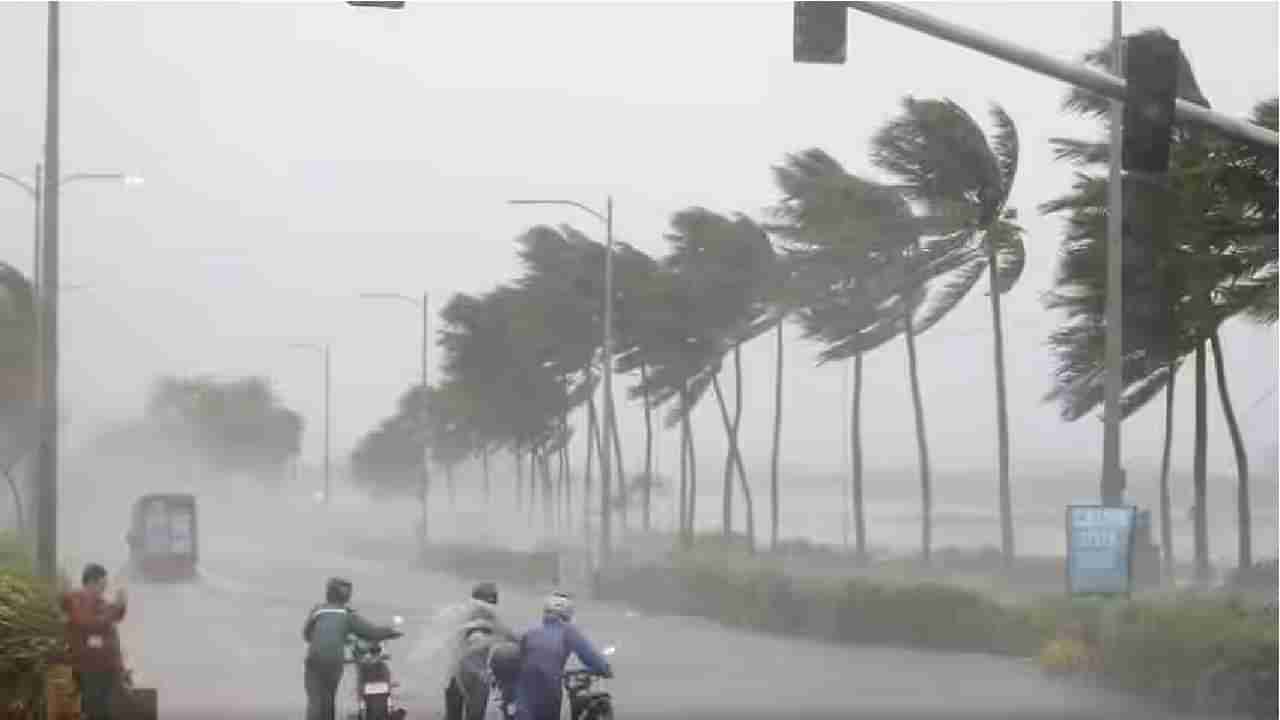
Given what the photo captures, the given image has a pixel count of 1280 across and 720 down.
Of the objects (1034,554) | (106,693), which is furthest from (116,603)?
(1034,554)

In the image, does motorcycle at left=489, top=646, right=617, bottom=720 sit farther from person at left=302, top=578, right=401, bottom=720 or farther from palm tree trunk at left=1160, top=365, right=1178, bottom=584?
palm tree trunk at left=1160, top=365, right=1178, bottom=584

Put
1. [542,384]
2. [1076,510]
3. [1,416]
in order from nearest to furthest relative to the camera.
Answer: [1076,510], [1,416], [542,384]

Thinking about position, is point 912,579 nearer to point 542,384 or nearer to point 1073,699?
point 1073,699

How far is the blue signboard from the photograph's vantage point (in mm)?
23797

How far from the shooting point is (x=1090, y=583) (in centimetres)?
2400

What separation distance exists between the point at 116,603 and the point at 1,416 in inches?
1120

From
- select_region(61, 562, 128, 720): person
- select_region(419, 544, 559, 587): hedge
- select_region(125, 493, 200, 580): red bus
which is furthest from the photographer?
select_region(125, 493, 200, 580): red bus

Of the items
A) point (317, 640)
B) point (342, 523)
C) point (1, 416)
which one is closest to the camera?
point (317, 640)

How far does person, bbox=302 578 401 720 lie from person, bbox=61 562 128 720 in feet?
5.58

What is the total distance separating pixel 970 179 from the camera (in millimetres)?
40719

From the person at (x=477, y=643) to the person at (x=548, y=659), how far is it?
1482 mm

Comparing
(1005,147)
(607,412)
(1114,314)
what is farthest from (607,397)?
(1114,314)

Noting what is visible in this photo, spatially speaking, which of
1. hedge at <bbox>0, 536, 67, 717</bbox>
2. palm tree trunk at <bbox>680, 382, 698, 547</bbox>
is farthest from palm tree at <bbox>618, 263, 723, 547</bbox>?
hedge at <bbox>0, 536, 67, 717</bbox>

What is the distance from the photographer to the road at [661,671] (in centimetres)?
2466
